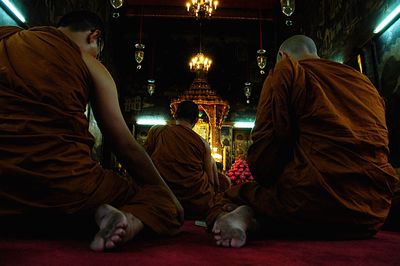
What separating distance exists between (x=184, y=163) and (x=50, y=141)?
6.95ft

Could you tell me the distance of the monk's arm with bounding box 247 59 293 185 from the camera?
1686 mm

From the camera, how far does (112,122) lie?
165 cm

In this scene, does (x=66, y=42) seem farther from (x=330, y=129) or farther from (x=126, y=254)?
(x=330, y=129)

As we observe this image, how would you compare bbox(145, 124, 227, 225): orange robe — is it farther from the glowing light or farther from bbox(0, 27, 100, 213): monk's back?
the glowing light

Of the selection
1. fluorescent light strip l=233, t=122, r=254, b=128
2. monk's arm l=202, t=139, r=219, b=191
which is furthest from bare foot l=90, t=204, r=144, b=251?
fluorescent light strip l=233, t=122, r=254, b=128

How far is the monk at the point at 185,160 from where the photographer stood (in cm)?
338

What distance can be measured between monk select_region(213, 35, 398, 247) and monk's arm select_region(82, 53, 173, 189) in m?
0.55

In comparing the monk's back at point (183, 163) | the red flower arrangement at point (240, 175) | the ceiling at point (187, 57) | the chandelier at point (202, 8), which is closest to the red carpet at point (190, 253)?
the monk's back at point (183, 163)

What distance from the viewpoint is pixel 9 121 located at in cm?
137

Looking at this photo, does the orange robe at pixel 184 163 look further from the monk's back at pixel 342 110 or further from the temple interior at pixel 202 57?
the temple interior at pixel 202 57

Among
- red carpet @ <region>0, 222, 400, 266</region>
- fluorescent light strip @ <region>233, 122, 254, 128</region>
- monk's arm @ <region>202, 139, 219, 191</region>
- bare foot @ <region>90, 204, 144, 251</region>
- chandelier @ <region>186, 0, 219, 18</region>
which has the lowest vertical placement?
red carpet @ <region>0, 222, 400, 266</region>

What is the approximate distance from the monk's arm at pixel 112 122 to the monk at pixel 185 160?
5.53 feet

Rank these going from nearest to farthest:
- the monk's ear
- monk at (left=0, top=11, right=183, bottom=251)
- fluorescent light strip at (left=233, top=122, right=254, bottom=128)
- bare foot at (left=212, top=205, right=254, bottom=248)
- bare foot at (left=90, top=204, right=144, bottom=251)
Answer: bare foot at (left=90, top=204, right=144, bottom=251), monk at (left=0, top=11, right=183, bottom=251), bare foot at (left=212, top=205, right=254, bottom=248), the monk's ear, fluorescent light strip at (left=233, top=122, right=254, bottom=128)

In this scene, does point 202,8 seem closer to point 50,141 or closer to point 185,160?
point 185,160
